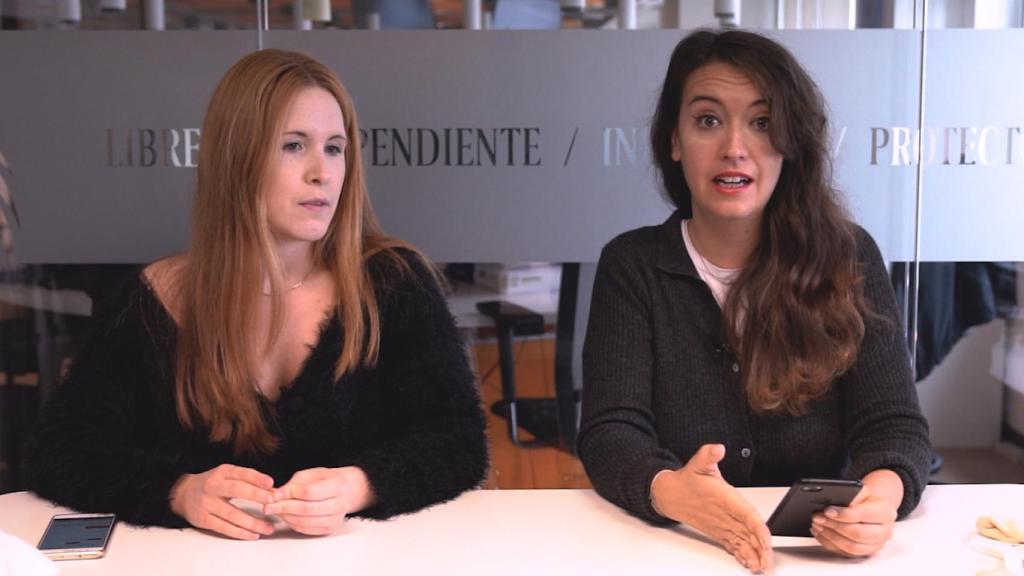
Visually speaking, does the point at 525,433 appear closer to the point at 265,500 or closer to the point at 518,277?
the point at 518,277

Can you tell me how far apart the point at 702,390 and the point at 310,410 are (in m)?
0.76

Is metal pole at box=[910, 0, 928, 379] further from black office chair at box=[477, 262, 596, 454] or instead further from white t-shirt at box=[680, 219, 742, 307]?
white t-shirt at box=[680, 219, 742, 307]

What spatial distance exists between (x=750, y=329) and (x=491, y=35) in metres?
1.60

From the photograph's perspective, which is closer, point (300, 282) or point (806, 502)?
point (806, 502)

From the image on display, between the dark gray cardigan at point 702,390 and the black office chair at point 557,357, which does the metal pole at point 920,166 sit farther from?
the dark gray cardigan at point 702,390

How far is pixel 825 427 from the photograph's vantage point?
214 centimetres

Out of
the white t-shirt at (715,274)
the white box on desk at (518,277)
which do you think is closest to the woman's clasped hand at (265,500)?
the white t-shirt at (715,274)

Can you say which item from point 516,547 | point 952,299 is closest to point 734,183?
point 516,547

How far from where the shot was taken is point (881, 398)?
2.07 metres

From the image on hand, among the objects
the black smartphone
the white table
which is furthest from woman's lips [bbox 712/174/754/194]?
the black smartphone

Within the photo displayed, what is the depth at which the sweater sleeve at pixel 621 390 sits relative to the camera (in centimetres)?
188

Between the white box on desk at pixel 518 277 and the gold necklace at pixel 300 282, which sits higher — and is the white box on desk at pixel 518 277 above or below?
below

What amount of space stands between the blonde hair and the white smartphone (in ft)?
1.10

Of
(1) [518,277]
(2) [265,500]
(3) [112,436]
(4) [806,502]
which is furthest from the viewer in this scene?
(1) [518,277]
